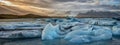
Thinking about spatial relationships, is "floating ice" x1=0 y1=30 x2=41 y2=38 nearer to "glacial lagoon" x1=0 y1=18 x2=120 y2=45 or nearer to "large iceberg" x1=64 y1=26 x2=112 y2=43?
"glacial lagoon" x1=0 y1=18 x2=120 y2=45

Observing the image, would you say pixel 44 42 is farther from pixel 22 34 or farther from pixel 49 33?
pixel 22 34

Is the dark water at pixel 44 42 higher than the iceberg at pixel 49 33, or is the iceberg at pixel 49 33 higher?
the iceberg at pixel 49 33

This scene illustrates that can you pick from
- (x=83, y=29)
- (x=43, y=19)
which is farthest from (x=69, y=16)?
(x=83, y=29)

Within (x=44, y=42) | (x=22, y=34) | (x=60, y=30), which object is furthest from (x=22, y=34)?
(x=60, y=30)

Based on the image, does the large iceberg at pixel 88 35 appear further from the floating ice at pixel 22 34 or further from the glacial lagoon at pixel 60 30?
the floating ice at pixel 22 34

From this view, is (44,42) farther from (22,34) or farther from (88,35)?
(88,35)

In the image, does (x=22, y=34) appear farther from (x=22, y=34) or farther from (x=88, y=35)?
(x=88, y=35)

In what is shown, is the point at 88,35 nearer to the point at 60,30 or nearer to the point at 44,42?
the point at 60,30

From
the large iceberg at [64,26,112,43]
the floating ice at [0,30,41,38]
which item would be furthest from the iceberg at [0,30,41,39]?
the large iceberg at [64,26,112,43]

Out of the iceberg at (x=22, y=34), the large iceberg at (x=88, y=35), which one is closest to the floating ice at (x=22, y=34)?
the iceberg at (x=22, y=34)

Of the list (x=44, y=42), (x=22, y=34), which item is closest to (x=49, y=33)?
(x=44, y=42)

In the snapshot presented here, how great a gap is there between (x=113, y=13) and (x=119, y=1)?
0.17 metres

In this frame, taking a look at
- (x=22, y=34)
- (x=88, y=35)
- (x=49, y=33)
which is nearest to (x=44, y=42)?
(x=49, y=33)

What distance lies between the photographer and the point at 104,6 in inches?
85.4
